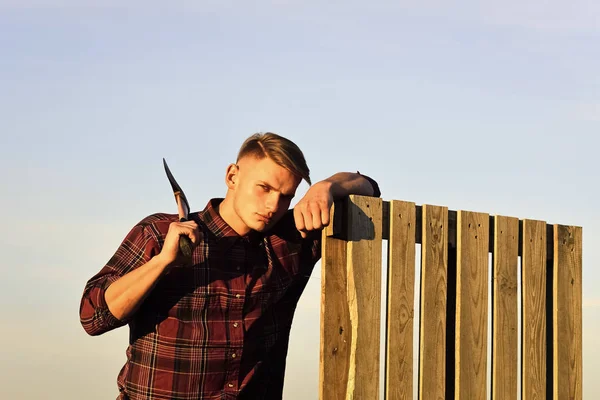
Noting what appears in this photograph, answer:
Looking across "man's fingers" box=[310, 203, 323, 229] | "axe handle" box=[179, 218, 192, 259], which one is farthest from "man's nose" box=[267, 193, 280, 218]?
"axe handle" box=[179, 218, 192, 259]

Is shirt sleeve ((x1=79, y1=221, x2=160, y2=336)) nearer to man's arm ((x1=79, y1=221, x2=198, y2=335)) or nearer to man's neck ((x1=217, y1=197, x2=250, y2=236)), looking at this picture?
man's arm ((x1=79, y1=221, x2=198, y2=335))

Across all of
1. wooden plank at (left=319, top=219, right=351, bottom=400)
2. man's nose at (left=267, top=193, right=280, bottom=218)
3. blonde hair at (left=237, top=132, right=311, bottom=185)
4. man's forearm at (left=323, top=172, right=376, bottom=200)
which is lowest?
wooden plank at (left=319, top=219, right=351, bottom=400)

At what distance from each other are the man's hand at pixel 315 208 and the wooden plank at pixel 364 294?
0.53 ft

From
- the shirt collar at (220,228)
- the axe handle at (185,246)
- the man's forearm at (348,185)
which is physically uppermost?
the man's forearm at (348,185)

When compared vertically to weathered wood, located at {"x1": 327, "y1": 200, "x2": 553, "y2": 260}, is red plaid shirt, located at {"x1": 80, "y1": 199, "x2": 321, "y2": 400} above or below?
below

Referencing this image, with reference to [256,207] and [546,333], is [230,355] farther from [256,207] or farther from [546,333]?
[546,333]

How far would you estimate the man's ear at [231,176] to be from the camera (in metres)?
4.20

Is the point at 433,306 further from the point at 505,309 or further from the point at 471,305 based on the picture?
the point at 505,309

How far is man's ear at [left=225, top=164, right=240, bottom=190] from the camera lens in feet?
13.8

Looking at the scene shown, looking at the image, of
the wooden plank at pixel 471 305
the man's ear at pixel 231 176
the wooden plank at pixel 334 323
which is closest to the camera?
the wooden plank at pixel 334 323

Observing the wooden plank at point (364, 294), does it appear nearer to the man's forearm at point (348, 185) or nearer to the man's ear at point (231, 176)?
the man's forearm at point (348, 185)

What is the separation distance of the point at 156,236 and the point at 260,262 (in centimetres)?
57

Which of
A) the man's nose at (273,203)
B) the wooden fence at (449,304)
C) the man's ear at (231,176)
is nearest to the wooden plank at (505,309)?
the wooden fence at (449,304)

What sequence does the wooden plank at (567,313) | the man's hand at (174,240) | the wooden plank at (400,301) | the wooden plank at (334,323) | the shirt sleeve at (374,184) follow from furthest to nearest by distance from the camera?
the wooden plank at (567,313) → the shirt sleeve at (374,184) → the wooden plank at (400,301) → the wooden plank at (334,323) → the man's hand at (174,240)
